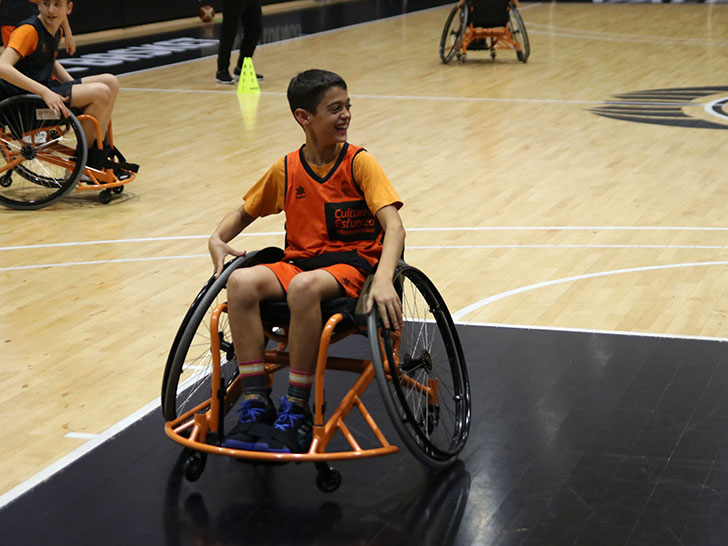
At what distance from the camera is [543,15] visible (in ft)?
46.8

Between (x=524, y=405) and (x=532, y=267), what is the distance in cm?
135

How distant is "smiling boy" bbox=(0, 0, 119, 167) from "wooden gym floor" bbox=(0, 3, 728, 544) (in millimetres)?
508

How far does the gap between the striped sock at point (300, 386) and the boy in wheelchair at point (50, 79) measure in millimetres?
2805

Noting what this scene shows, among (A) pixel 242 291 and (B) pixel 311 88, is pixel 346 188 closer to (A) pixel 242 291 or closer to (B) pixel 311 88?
(B) pixel 311 88

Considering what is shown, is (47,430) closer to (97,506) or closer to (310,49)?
(97,506)

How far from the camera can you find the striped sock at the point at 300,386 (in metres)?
2.59

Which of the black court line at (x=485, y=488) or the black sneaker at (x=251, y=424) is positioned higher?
the black sneaker at (x=251, y=424)

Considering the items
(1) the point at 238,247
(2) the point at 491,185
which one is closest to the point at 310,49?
(2) the point at 491,185

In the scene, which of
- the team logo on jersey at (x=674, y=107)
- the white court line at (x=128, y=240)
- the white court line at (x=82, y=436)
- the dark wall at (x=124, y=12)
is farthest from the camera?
the dark wall at (x=124, y=12)

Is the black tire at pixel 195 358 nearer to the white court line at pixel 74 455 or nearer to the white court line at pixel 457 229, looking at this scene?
the white court line at pixel 74 455

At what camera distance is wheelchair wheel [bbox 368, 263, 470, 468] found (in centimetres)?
245

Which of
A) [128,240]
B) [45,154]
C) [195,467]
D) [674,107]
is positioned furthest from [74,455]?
[674,107]

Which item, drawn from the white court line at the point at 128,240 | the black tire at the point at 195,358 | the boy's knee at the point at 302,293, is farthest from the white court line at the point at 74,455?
the white court line at the point at 128,240

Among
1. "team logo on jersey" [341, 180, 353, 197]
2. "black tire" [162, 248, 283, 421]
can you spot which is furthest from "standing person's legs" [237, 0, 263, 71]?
"team logo on jersey" [341, 180, 353, 197]
